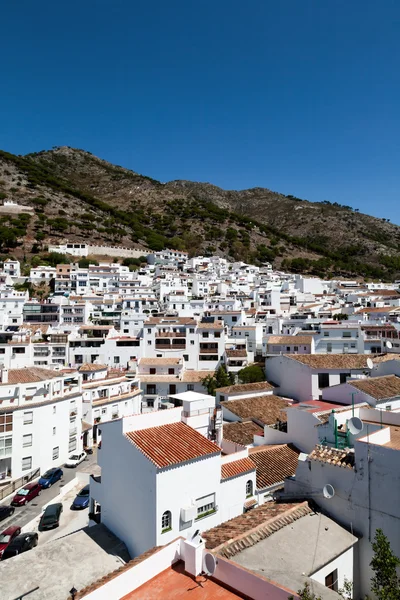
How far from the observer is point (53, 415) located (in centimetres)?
2525

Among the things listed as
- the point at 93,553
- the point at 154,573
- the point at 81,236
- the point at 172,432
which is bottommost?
the point at 93,553

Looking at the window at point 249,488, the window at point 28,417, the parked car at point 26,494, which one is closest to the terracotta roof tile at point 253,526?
the window at point 249,488

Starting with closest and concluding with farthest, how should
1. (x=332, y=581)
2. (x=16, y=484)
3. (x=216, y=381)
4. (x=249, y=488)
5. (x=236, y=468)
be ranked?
(x=332, y=581) → (x=236, y=468) → (x=249, y=488) → (x=16, y=484) → (x=216, y=381)

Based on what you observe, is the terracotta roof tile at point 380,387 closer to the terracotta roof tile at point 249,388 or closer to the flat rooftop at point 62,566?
the terracotta roof tile at point 249,388

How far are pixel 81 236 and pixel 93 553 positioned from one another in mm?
96879

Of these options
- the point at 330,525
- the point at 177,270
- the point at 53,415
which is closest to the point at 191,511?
the point at 330,525

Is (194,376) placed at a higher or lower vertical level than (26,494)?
higher

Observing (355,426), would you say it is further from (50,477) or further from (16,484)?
(16,484)

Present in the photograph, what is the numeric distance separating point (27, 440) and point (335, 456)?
19.3 metres

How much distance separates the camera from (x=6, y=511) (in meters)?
19.1

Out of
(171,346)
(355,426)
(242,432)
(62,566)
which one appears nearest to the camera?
(62,566)

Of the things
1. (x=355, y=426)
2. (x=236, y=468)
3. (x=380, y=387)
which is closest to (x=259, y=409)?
(x=380, y=387)

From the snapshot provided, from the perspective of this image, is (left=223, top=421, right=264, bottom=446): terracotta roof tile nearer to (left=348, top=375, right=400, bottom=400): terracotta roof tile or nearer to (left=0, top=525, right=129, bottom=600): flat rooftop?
(left=348, top=375, right=400, bottom=400): terracotta roof tile

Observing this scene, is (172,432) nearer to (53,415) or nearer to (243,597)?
(243,597)
